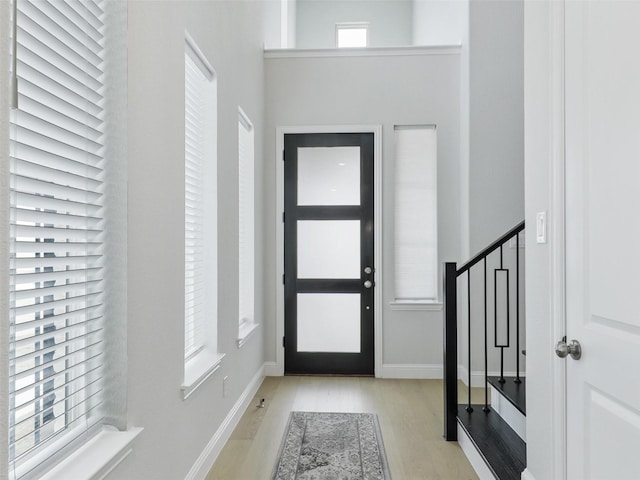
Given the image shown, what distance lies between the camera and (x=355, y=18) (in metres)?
6.91

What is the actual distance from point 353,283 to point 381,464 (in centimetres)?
184

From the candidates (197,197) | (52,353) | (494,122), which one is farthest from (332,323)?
(52,353)

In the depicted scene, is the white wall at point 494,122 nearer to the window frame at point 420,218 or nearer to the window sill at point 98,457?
the window frame at point 420,218

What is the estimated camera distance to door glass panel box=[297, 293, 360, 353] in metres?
4.05

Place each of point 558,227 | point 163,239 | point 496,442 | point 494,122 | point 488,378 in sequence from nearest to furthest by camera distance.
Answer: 1. point 558,227
2. point 163,239
3. point 496,442
4. point 488,378
5. point 494,122

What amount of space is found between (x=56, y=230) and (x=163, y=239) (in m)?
0.58

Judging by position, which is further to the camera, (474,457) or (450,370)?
(450,370)

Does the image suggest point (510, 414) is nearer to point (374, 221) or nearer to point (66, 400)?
point (374, 221)

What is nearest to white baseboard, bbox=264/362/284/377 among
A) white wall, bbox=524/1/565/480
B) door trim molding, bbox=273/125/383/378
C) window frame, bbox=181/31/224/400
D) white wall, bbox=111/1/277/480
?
door trim molding, bbox=273/125/383/378

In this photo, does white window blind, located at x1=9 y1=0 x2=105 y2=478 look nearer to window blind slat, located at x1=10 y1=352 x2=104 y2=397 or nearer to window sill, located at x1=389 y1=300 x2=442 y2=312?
window blind slat, located at x1=10 y1=352 x2=104 y2=397

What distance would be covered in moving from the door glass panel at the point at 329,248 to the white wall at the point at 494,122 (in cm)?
104

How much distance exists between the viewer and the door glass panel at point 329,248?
13.3 feet

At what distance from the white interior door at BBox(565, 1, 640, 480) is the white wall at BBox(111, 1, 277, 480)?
1.48 metres

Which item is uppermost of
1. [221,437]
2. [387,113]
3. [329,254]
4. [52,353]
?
[387,113]
